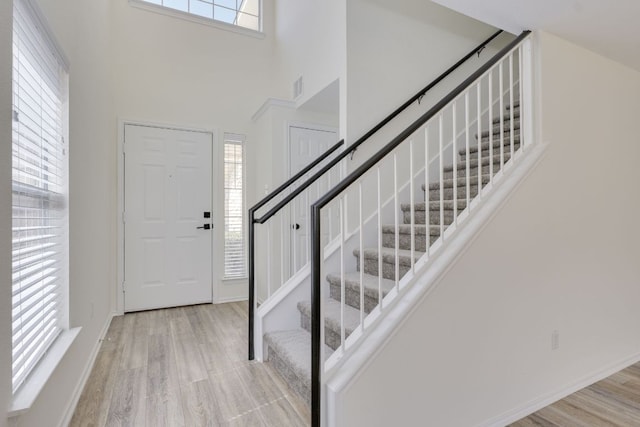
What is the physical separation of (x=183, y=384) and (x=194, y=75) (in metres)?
3.48

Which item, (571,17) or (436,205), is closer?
(571,17)

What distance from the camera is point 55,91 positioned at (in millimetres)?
1878

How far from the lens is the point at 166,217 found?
3.96 metres

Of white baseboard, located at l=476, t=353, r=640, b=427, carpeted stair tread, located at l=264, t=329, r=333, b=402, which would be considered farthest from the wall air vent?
white baseboard, located at l=476, t=353, r=640, b=427

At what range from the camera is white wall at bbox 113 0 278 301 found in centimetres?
388

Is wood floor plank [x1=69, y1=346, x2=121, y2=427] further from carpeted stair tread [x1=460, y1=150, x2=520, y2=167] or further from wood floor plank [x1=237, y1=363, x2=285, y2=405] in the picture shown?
carpeted stair tread [x1=460, y1=150, x2=520, y2=167]

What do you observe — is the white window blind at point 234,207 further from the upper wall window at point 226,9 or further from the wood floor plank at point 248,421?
the wood floor plank at point 248,421

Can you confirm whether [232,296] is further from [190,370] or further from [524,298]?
[524,298]

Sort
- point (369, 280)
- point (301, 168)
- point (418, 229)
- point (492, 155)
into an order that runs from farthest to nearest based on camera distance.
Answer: point (301, 168) < point (492, 155) < point (418, 229) < point (369, 280)

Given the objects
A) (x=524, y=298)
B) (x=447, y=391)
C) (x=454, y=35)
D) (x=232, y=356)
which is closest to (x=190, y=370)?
(x=232, y=356)

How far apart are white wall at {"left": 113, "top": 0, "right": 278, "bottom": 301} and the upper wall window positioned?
0.53ft

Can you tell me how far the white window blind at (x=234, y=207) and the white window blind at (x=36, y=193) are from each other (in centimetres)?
232

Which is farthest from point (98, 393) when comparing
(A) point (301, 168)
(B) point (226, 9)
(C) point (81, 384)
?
(B) point (226, 9)

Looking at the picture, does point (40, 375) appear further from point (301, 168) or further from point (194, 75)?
point (194, 75)
